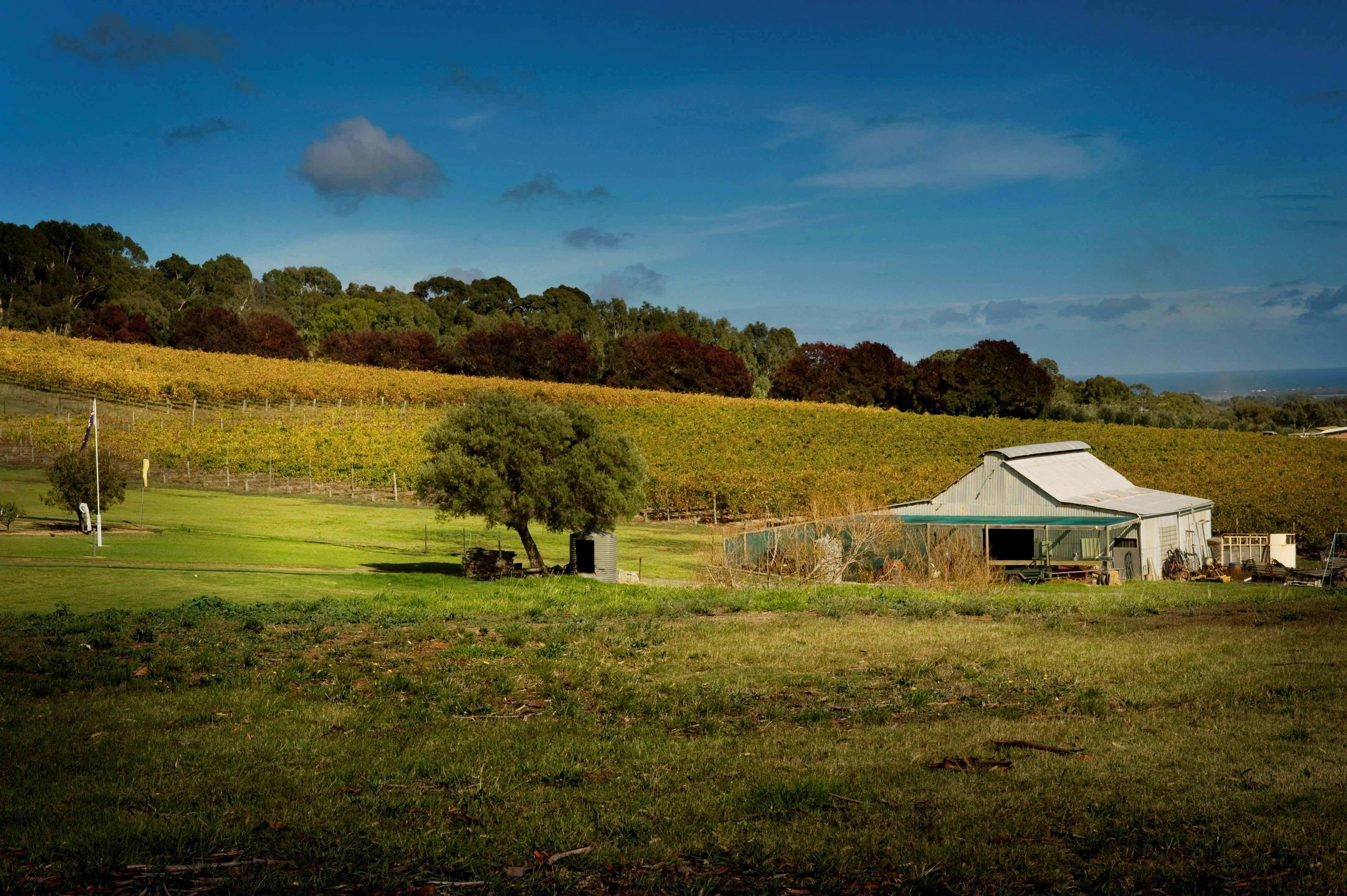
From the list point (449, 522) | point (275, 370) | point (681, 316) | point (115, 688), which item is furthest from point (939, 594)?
point (681, 316)

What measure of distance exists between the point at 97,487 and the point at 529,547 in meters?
12.4

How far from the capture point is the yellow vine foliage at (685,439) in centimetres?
4981

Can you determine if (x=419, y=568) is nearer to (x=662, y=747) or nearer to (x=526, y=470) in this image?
(x=526, y=470)

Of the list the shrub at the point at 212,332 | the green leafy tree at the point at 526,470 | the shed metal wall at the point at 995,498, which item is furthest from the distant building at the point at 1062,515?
the shrub at the point at 212,332

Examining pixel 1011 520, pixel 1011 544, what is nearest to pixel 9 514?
pixel 1011 520

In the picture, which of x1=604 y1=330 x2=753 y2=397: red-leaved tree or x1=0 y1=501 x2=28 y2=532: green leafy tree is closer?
x1=0 y1=501 x2=28 y2=532: green leafy tree

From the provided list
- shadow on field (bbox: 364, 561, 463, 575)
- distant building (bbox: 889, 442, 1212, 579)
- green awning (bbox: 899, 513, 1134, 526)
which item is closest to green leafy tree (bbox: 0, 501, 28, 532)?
shadow on field (bbox: 364, 561, 463, 575)

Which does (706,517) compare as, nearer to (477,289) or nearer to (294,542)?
(294,542)

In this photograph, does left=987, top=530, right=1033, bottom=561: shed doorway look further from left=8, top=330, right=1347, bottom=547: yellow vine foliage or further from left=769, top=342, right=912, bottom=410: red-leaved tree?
left=769, top=342, right=912, bottom=410: red-leaved tree

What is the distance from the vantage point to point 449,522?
43875mm

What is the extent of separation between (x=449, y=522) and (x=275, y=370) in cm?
4894

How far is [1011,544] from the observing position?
39.5 metres

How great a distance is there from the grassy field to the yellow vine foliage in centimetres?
2587

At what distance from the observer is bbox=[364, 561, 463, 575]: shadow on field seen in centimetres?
2883
